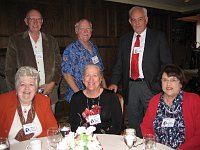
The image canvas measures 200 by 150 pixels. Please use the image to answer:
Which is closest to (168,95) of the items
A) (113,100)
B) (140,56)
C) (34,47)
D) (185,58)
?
(113,100)

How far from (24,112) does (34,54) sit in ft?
3.46

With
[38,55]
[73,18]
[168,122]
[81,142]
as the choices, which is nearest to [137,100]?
[168,122]

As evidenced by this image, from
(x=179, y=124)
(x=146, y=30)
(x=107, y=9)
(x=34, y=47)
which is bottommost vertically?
(x=179, y=124)

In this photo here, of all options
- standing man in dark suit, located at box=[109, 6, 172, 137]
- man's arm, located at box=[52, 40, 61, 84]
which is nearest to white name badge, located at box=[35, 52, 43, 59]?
man's arm, located at box=[52, 40, 61, 84]

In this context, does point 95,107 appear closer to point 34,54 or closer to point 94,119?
point 94,119

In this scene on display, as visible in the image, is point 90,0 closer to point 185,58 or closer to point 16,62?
point 16,62

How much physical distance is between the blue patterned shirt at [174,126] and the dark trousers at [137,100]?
33.7 inches

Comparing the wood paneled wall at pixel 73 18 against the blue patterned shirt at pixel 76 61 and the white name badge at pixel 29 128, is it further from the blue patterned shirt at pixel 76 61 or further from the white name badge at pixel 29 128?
the white name badge at pixel 29 128

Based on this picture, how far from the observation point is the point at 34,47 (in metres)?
3.04

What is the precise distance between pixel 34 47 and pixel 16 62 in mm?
289

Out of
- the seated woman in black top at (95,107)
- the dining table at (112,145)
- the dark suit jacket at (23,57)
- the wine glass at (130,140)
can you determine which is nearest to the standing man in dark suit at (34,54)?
the dark suit jacket at (23,57)

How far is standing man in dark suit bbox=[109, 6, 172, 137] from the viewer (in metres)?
3.02

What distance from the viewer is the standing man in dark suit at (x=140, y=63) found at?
302 centimetres

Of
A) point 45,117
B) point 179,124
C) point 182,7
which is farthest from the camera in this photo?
point 182,7
